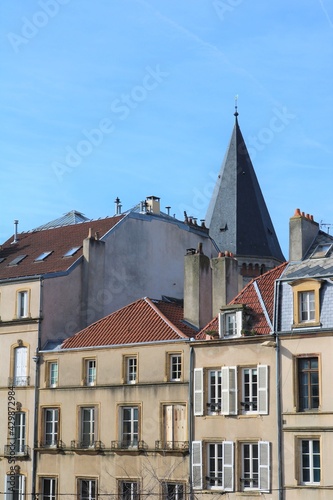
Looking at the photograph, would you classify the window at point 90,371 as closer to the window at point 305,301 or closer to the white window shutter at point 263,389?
the white window shutter at point 263,389

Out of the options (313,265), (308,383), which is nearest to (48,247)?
(313,265)

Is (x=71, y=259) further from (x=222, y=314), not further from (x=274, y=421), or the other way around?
(x=274, y=421)

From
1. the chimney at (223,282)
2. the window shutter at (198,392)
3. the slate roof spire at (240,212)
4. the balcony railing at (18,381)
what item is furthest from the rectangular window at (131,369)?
the slate roof spire at (240,212)

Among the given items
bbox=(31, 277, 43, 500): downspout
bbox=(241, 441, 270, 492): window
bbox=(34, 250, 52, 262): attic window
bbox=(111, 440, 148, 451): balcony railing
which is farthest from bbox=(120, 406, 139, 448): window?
bbox=(34, 250, 52, 262): attic window

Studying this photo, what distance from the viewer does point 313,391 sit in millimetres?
38344

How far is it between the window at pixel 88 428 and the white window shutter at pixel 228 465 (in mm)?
7306

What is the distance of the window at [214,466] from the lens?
39562 millimetres

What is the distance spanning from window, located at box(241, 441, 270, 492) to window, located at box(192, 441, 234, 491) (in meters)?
0.51

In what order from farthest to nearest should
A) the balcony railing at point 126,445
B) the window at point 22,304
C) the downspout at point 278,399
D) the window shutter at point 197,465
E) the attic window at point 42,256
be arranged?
1. the attic window at point 42,256
2. the window at point 22,304
3. the balcony railing at point 126,445
4. the window shutter at point 197,465
5. the downspout at point 278,399

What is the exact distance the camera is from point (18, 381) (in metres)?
48.7

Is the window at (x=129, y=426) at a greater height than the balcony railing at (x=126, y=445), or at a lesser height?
greater

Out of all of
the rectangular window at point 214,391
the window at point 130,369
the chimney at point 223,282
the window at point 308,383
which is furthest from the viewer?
the chimney at point 223,282

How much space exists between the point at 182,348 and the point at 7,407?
434 inches

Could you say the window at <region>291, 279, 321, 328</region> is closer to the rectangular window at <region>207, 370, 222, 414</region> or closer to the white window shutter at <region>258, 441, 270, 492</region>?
the rectangular window at <region>207, 370, 222, 414</region>
